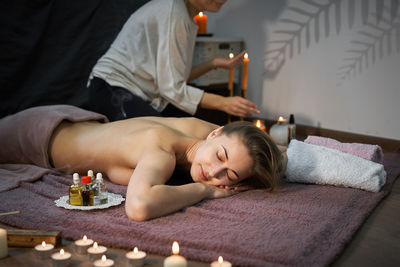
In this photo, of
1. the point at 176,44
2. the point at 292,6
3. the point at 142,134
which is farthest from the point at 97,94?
the point at 292,6

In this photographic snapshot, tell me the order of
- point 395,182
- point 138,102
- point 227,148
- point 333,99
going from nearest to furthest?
point 227,148 → point 395,182 → point 138,102 → point 333,99

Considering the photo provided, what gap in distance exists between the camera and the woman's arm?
1.63 m

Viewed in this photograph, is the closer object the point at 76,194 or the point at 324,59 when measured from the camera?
the point at 76,194

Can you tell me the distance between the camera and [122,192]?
1981 mm

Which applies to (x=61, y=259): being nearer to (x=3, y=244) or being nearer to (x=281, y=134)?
(x=3, y=244)

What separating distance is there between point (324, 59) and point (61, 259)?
2.41 meters

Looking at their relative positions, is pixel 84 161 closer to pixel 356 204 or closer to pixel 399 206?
pixel 356 204

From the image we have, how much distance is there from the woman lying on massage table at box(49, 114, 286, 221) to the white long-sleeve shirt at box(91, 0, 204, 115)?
2.01ft

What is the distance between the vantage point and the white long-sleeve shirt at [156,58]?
279 centimetres

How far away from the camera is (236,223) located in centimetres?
167

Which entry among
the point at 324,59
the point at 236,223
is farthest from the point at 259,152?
the point at 324,59

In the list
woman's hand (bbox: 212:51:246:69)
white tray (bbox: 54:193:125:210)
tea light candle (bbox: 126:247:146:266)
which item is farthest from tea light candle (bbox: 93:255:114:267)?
woman's hand (bbox: 212:51:246:69)

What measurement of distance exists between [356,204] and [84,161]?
1.13m

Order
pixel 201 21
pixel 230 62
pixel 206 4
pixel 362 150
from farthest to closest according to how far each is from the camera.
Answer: pixel 201 21 < pixel 230 62 < pixel 206 4 < pixel 362 150
